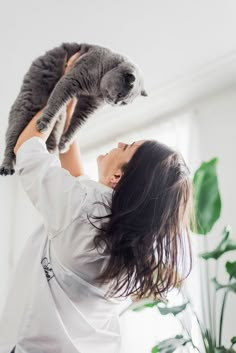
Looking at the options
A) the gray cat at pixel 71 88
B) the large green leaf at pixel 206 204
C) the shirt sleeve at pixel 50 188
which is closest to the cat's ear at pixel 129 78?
the gray cat at pixel 71 88

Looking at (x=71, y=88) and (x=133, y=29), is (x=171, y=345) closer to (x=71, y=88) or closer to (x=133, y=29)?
(x=71, y=88)

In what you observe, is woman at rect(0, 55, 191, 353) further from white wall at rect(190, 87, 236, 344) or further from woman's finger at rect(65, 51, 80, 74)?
white wall at rect(190, 87, 236, 344)

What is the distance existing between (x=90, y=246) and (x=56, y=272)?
0.09m

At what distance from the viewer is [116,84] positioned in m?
0.98

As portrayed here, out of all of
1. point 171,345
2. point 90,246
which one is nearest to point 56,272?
point 90,246

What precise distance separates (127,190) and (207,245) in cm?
119

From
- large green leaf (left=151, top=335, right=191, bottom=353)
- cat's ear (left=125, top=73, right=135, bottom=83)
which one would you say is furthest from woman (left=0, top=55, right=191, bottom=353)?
large green leaf (left=151, top=335, right=191, bottom=353)

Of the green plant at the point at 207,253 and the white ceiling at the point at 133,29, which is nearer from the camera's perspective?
the green plant at the point at 207,253

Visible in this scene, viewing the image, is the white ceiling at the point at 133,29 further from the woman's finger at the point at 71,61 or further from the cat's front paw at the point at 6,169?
the cat's front paw at the point at 6,169

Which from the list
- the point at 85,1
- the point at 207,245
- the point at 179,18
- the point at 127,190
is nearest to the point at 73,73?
the point at 127,190

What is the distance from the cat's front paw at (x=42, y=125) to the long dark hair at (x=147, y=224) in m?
0.19

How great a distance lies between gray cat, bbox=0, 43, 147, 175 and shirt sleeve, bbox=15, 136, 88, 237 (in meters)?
0.07

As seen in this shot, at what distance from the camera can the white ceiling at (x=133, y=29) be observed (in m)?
1.81

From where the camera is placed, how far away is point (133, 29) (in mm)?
1938
